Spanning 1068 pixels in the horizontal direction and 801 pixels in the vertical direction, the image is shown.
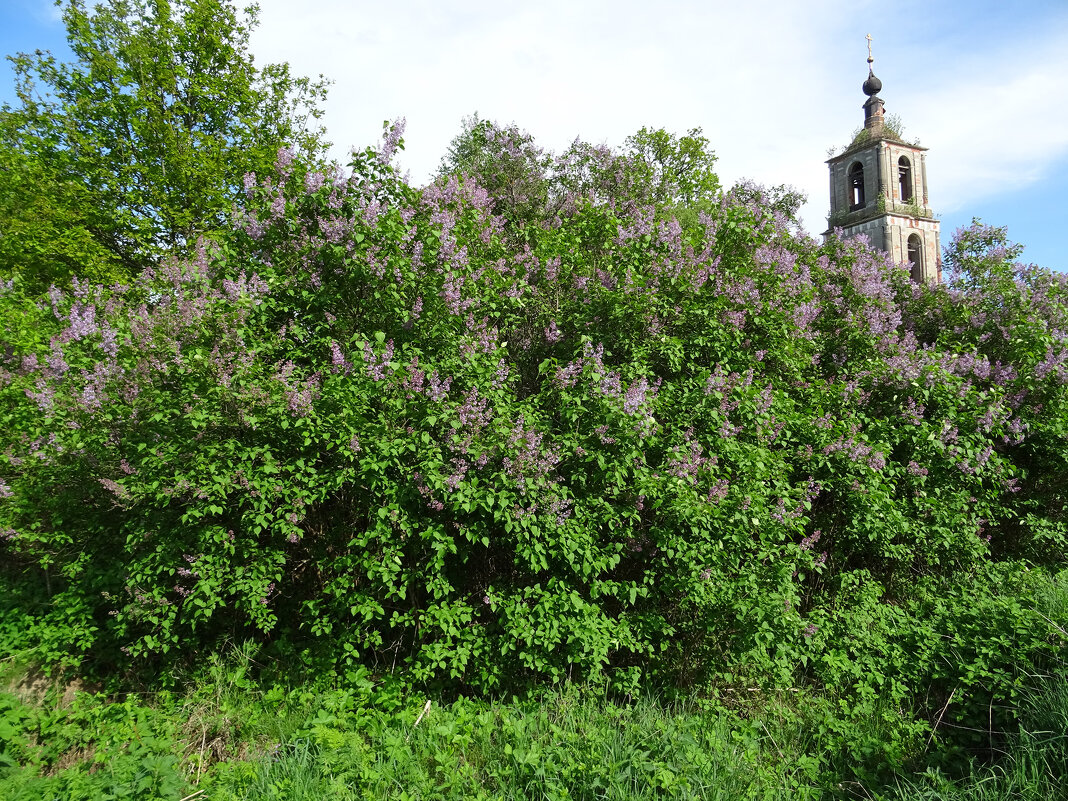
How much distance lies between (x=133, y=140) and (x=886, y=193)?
36268 mm

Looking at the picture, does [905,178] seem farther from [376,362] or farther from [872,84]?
[376,362]

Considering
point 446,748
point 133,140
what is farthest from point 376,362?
point 133,140

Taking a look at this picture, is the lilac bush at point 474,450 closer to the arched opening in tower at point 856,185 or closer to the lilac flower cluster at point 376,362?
the lilac flower cluster at point 376,362

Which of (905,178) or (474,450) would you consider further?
(905,178)

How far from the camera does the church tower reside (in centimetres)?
3444

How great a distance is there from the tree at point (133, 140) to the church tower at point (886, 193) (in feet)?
106

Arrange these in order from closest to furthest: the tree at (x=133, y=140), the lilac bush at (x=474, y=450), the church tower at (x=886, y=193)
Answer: the lilac bush at (x=474, y=450), the tree at (x=133, y=140), the church tower at (x=886, y=193)

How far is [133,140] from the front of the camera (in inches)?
571

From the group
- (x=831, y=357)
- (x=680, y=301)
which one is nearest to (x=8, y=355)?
(x=680, y=301)

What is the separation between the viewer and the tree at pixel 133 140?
523 inches

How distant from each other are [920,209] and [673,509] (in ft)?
132

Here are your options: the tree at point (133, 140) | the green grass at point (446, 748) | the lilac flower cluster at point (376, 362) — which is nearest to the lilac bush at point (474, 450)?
the lilac flower cluster at point (376, 362)

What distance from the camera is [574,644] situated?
409 centimetres

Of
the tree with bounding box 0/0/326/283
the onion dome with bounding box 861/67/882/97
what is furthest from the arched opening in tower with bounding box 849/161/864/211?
the tree with bounding box 0/0/326/283
